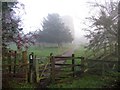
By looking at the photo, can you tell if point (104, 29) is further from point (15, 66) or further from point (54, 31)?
point (15, 66)

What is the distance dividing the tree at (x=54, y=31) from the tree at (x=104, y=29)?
1.13 m

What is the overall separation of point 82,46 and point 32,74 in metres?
2.45

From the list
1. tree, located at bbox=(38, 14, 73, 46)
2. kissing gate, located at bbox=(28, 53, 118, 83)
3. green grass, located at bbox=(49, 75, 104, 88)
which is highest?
tree, located at bbox=(38, 14, 73, 46)

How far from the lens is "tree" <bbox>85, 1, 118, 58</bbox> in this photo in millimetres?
8164

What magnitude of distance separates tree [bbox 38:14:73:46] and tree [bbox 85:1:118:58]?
3.71 ft

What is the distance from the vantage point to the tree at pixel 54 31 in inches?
289

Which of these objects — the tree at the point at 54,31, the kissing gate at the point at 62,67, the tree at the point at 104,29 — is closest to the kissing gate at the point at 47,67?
the kissing gate at the point at 62,67

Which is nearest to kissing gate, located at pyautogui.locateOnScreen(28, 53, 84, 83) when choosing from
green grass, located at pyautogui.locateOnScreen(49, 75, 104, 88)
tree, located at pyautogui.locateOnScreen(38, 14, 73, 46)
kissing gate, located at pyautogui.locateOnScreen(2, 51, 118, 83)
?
kissing gate, located at pyautogui.locateOnScreen(2, 51, 118, 83)

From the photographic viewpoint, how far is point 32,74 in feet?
21.0

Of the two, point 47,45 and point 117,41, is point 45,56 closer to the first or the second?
point 47,45

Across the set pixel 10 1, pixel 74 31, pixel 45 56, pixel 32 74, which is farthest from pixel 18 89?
pixel 74 31

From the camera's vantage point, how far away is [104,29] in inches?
330

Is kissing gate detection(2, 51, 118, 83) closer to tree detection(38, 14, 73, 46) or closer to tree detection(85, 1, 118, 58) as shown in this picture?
tree detection(38, 14, 73, 46)

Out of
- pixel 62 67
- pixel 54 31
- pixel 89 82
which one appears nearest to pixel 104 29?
pixel 54 31
